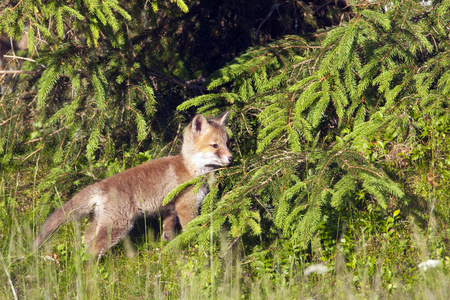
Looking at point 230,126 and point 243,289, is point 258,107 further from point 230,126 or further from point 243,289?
point 243,289

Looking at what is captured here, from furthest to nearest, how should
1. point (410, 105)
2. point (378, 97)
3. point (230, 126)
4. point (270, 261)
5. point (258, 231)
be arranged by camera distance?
point (230, 126) → point (378, 97) → point (410, 105) → point (270, 261) → point (258, 231)

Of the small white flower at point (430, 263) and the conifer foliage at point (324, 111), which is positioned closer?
the small white flower at point (430, 263)

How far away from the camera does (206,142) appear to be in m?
5.20

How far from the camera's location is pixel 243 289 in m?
3.77

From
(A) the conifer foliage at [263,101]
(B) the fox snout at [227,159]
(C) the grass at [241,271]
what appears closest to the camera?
(C) the grass at [241,271]

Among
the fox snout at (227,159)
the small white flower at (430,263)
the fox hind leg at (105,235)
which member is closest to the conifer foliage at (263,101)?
the fox snout at (227,159)

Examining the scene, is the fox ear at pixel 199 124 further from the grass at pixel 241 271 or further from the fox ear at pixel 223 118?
the grass at pixel 241 271

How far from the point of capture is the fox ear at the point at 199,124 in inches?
201

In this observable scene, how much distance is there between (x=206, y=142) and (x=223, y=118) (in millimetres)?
357

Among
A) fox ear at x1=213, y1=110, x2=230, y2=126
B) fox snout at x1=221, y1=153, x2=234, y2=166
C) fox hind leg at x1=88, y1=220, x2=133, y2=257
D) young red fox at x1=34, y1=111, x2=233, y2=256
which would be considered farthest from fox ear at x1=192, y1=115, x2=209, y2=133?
fox hind leg at x1=88, y1=220, x2=133, y2=257

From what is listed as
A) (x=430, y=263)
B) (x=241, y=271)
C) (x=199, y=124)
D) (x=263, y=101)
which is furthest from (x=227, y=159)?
(x=430, y=263)

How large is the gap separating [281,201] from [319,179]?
38cm

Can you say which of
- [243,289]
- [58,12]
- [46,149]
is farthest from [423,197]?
[46,149]

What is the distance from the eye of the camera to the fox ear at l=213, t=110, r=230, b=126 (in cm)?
507
